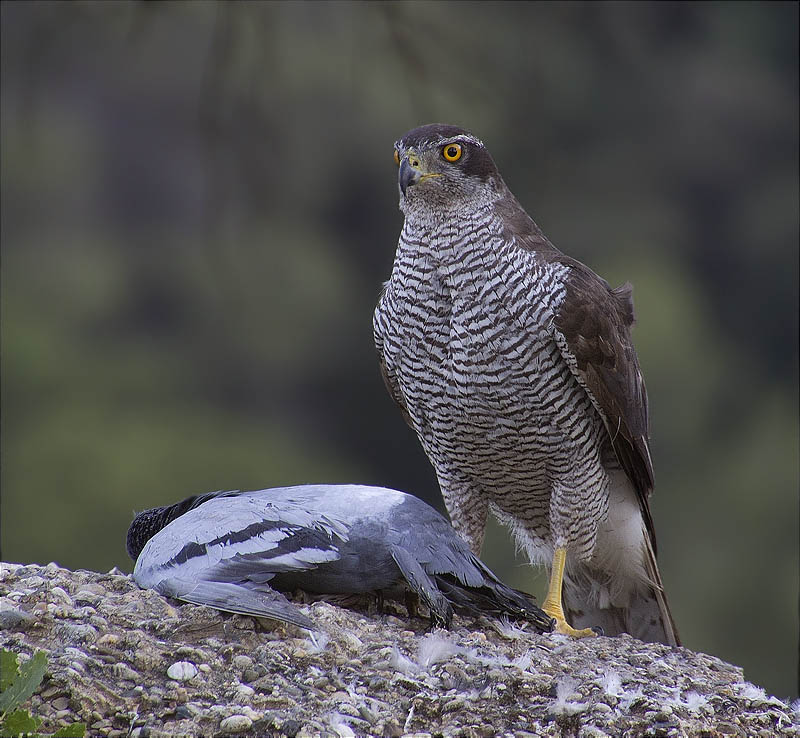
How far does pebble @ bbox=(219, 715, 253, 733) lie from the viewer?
4.36 ft

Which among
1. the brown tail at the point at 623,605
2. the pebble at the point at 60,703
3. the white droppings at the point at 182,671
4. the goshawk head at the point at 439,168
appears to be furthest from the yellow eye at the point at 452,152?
the pebble at the point at 60,703

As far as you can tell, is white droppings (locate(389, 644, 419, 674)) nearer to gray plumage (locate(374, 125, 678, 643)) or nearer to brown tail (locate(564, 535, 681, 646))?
gray plumage (locate(374, 125, 678, 643))

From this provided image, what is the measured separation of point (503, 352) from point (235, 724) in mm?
1143

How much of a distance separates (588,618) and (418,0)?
1.78 m

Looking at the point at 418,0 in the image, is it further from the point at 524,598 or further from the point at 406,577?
the point at 524,598

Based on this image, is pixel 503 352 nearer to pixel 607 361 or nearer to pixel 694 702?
pixel 607 361

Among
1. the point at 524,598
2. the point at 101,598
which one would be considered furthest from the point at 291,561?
the point at 524,598

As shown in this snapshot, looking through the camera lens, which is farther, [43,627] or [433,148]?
[433,148]

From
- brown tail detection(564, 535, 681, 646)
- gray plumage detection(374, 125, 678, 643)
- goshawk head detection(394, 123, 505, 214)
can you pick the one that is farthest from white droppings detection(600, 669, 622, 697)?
goshawk head detection(394, 123, 505, 214)

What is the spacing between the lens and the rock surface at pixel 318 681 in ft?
4.47

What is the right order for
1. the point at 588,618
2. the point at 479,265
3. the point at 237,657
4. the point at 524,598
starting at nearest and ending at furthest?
1. the point at 237,657
2. the point at 524,598
3. the point at 479,265
4. the point at 588,618

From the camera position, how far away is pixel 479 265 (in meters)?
2.27

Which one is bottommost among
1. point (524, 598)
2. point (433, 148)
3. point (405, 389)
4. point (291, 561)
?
point (524, 598)

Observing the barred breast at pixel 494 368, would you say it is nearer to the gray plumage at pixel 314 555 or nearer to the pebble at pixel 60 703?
the gray plumage at pixel 314 555
